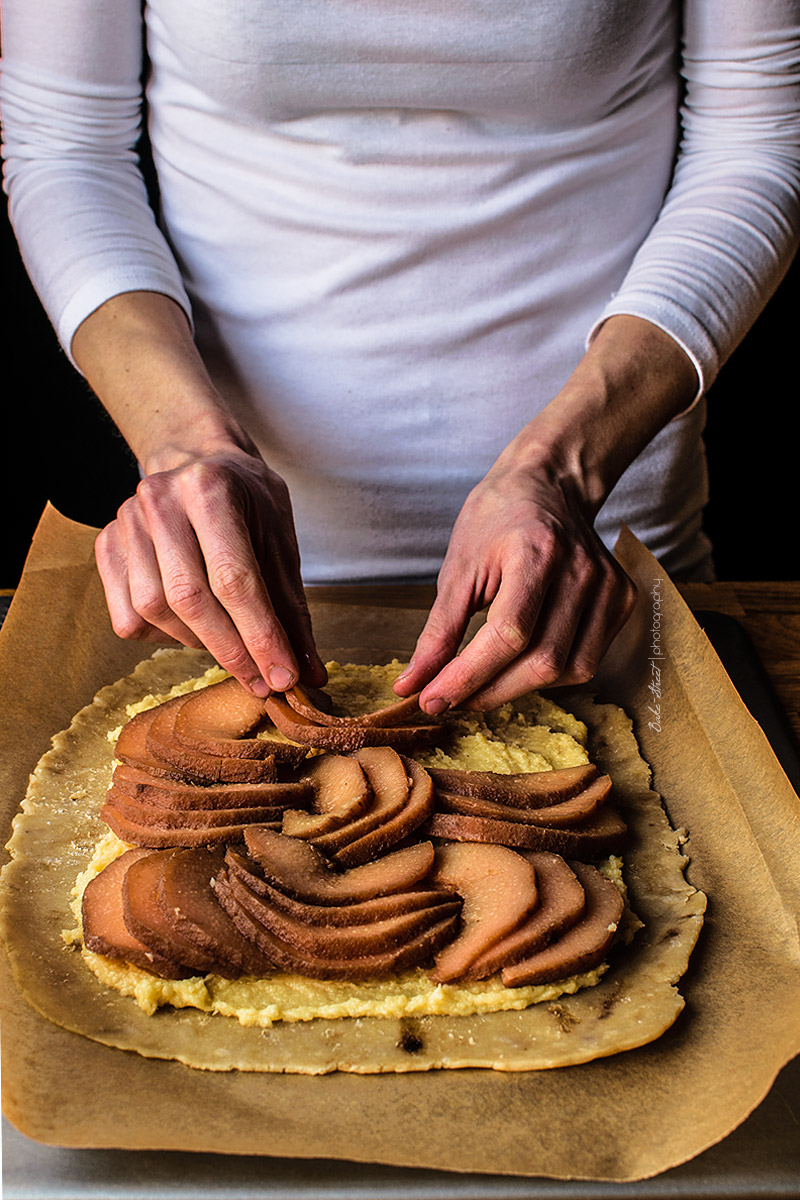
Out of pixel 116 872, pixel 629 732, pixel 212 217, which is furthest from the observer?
pixel 212 217

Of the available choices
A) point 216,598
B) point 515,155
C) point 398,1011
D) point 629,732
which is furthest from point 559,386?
point 398,1011

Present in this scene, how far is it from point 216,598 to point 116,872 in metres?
0.56

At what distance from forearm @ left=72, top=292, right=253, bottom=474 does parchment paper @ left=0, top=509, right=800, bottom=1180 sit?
824mm

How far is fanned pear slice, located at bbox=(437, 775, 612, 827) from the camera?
2.08m

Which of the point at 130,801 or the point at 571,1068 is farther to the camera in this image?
the point at 130,801

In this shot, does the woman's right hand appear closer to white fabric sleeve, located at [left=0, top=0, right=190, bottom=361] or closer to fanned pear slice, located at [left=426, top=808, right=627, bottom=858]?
white fabric sleeve, located at [left=0, top=0, right=190, bottom=361]

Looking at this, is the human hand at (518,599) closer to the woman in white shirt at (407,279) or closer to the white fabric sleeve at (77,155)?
the woman in white shirt at (407,279)

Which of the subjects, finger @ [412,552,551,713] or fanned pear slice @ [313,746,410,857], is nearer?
fanned pear slice @ [313,746,410,857]

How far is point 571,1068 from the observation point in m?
1.72

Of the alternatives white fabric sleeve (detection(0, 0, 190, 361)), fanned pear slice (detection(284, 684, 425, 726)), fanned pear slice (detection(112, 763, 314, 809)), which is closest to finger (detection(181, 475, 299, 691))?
fanned pear slice (detection(284, 684, 425, 726))

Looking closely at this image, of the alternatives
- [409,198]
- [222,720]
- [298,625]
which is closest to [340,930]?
[222,720]

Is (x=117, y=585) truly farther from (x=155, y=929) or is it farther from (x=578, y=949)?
(x=578, y=949)

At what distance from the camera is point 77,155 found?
112 inches

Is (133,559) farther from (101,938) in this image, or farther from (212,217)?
(212,217)
